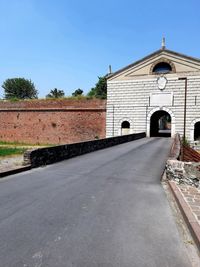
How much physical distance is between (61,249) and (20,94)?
7570 cm

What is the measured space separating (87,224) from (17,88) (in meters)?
74.9

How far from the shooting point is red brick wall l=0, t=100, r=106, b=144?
27.5 m

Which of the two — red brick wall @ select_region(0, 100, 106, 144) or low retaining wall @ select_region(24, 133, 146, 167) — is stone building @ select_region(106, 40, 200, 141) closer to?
red brick wall @ select_region(0, 100, 106, 144)

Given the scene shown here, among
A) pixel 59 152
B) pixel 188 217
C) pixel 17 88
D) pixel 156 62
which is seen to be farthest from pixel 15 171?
pixel 17 88

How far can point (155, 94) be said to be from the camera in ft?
82.6

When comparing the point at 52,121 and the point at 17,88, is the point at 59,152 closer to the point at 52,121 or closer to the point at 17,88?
the point at 52,121

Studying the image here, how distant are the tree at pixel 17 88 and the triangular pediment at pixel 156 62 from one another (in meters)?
52.7

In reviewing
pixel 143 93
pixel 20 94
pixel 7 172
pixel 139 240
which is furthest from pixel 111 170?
pixel 20 94

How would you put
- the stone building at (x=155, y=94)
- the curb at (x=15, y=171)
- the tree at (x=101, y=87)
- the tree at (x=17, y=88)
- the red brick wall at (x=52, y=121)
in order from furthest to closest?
1. the tree at (x=17, y=88)
2. the tree at (x=101, y=87)
3. the red brick wall at (x=52, y=121)
4. the stone building at (x=155, y=94)
5. the curb at (x=15, y=171)

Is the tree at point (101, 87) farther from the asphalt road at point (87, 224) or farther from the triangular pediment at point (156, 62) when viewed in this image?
the asphalt road at point (87, 224)

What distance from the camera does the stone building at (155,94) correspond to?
23641mm

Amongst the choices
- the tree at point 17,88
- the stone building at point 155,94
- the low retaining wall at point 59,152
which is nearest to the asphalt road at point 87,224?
the low retaining wall at point 59,152

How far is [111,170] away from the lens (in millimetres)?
8344

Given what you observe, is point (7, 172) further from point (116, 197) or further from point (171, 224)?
point (171, 224)
